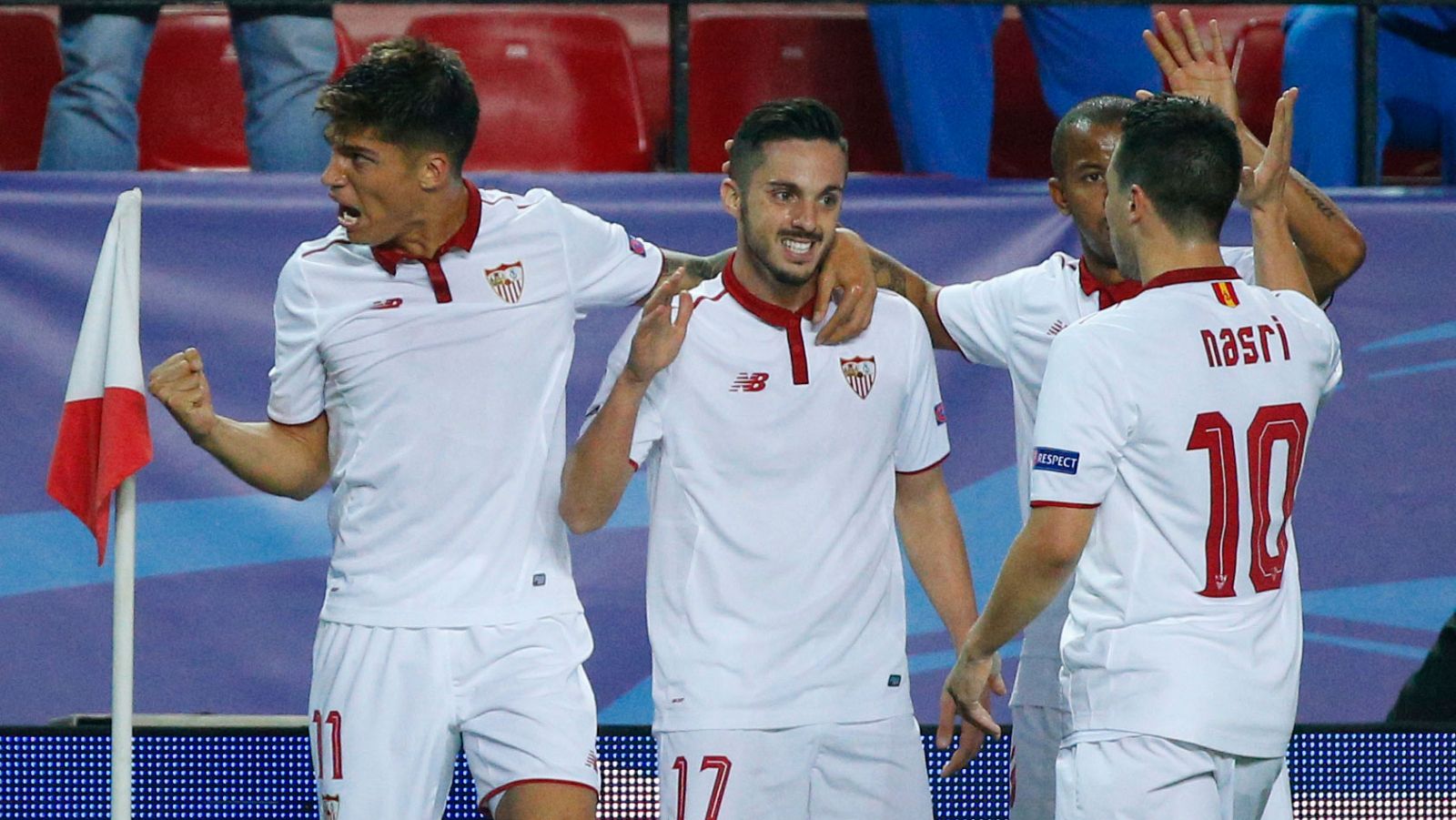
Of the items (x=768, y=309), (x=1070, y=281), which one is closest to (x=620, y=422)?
(x=768, y=309)

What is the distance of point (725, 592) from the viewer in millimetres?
3709

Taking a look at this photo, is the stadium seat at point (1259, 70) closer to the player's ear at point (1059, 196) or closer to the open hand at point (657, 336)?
the player's ear at point (1059, 196)

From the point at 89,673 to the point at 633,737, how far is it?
60.1 inches

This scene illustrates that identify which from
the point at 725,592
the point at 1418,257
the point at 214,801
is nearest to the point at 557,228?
the point at 725,592

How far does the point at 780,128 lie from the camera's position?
3773 millimetres

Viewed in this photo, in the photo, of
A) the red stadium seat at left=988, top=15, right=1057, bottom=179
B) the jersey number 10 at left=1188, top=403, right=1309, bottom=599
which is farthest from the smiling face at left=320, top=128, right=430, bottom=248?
the red stadium seat at left=988, top=15, right=1057, bottom=179

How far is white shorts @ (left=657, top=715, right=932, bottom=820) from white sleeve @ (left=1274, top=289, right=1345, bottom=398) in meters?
1.05

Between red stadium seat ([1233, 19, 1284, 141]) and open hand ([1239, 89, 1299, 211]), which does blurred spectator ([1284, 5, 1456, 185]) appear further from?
open hand ([1239, 89, 1299, 211])

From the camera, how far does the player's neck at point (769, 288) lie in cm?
381

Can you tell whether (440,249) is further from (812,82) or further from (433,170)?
(812,82)

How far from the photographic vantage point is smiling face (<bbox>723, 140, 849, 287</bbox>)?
147 inches

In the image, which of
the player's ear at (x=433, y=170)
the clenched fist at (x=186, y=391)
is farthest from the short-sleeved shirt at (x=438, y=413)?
the clenched fist at (x=186, y=391)

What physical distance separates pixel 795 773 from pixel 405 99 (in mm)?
1522

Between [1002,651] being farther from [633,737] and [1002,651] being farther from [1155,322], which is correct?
[1155,322]
